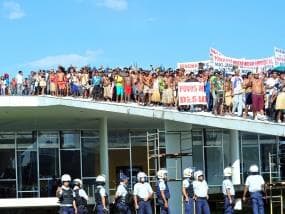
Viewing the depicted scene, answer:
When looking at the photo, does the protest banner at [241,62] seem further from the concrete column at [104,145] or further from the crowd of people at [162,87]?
the crowd of people at [162,87]

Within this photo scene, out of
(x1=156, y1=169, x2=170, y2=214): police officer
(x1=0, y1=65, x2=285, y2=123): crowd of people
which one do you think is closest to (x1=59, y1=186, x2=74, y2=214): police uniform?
(x1=156, y1=169, x2=170, y2=214): police officer

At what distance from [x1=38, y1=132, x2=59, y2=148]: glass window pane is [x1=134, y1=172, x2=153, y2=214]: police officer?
15.1 metres

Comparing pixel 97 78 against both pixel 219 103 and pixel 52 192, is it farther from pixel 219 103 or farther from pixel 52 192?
pixel 52 192

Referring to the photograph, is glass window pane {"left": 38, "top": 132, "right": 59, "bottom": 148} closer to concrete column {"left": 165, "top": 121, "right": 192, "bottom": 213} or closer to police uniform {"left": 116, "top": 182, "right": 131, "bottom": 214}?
concrete column {"left": 165, "top": 121, "right": 192, "bottom": 213}

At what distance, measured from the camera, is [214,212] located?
27.0 m

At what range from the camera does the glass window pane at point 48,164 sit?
33.5 metres

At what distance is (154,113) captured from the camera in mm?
22781

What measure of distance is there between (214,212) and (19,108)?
8535 mm

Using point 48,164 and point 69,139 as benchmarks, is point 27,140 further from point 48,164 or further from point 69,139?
point 69,139

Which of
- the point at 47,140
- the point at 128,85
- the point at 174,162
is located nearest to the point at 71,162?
the point at 47,140

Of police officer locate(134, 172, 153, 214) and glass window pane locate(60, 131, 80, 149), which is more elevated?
glass window pane locate(60, 131, 80, 149)

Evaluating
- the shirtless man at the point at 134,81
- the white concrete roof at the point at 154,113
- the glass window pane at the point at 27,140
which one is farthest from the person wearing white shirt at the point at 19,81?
the glass window pane at the point at 27,140

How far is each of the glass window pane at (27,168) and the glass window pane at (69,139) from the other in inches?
60.6

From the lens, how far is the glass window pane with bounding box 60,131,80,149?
34.2 m
